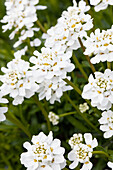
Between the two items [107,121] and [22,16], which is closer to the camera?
[107,121]

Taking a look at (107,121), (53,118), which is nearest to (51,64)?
(107,121)

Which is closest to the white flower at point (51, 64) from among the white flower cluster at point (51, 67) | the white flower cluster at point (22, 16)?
the white flower cluster at point (51, 67)

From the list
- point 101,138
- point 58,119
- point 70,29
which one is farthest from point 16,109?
point 70,29

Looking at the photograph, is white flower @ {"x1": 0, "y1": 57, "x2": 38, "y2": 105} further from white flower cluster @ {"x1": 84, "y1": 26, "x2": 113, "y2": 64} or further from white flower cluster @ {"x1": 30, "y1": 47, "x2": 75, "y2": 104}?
white flower cluster @ {"x1": 84, "y1": 26, "x2": 113, "y2": 64}

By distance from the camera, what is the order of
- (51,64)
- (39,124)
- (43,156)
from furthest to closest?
(39,124), (51,64), (43,156)

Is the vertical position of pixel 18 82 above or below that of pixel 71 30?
below

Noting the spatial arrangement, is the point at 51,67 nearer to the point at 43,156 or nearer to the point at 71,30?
the point at 71,30

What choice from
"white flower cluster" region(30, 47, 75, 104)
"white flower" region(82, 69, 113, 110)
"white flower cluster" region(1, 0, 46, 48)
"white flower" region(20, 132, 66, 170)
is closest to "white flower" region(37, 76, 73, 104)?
"white flower cluster" region(30, 47, 75, 104)

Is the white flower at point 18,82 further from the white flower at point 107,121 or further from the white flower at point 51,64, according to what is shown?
the white flower at point 107,121
